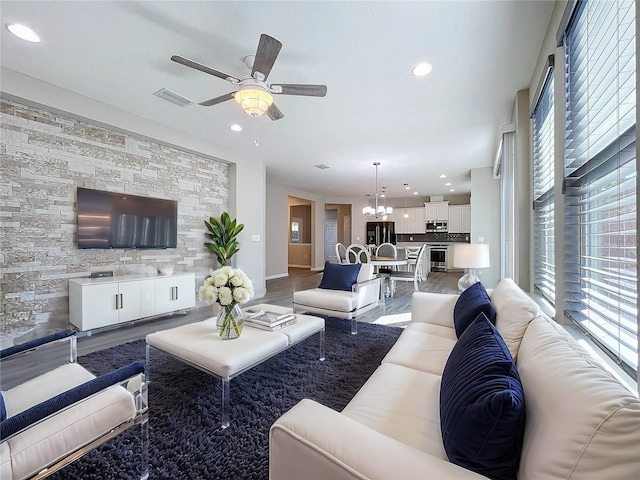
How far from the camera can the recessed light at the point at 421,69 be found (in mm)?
2454

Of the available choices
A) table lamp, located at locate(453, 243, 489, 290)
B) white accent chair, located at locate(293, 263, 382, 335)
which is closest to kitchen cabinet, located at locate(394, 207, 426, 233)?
white accent chair, located at locate(293, 263, 382, 335)

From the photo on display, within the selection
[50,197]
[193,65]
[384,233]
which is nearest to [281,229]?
[384,233]

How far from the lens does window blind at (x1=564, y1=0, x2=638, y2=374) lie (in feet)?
3.38

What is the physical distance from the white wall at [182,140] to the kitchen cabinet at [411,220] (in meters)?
6.28

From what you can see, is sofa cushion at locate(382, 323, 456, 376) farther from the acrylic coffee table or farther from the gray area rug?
the acrylic coffee table

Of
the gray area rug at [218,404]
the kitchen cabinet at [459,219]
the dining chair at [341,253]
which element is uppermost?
the kitchen cabinet at [459,219]

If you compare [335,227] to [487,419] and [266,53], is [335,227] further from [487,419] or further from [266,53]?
[487,419]

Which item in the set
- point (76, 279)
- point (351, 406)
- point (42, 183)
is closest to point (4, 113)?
point (42, 183)

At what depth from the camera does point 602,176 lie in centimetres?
124

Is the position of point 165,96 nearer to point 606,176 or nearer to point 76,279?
point 76,279

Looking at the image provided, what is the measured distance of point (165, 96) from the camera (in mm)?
3066

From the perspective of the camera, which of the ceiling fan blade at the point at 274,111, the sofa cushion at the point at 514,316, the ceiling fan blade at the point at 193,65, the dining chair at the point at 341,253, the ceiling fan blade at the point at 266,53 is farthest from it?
the dining chair at the point at 341,253

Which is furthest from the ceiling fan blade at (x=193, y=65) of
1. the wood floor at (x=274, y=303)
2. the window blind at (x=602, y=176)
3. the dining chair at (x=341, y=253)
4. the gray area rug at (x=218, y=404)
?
the dining chair at (x=341, y=253)

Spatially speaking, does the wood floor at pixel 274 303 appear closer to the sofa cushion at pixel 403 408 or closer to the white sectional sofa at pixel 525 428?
the sofa cushion at pixel 403 408
